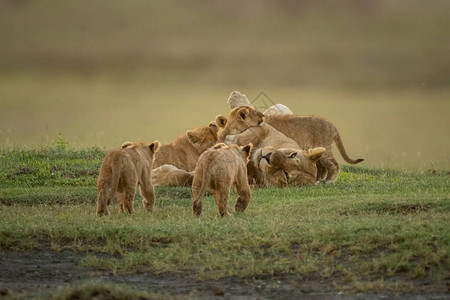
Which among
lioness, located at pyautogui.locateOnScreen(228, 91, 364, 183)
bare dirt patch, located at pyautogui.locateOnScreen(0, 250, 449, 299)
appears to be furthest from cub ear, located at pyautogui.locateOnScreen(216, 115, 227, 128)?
bare dirt patch, located at pyautogui.locateOnScreen(0, 250, 449, 299)

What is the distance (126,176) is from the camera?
11.4m

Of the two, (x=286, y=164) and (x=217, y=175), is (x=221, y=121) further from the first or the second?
(x=217, y=175)

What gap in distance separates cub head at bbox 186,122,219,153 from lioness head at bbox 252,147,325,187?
89cm

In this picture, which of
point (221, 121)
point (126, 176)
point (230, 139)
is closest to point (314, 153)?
point (230, 139)

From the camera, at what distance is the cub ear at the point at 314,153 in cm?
1542

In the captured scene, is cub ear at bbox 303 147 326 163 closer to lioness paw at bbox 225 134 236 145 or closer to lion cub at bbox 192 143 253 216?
lioness paw at bbox 225 134 236 145

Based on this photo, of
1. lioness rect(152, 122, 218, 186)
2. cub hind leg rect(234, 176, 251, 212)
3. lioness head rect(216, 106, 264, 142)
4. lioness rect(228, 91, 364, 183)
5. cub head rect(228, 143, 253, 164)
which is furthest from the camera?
lioness rect(228, 91, 364, 183)

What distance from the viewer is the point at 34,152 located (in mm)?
19125

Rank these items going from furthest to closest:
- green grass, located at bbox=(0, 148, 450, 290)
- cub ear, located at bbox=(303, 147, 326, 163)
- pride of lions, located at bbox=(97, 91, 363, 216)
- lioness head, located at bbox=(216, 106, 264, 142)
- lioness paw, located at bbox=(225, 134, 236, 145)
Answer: lioness head, located at bbox=(216, 106, 264, 142) < lioness paw, located at bbox=(225, 134, 236, 145) < cub ear, located at bbox=(303, 147, 326, 163) < pride of lions, located at bbox=(97, 91, 363, 216) < green grass, located at bbox=(0, 148, 450, 290)

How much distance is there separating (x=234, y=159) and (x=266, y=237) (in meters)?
2.01

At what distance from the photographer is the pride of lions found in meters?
11.2

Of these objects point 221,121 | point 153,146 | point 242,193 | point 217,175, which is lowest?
point 242,193

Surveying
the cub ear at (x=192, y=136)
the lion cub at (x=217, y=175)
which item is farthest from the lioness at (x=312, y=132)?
the lion cub at (x=217, y=175)

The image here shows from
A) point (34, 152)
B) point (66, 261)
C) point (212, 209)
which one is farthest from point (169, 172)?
point (66, 261)
